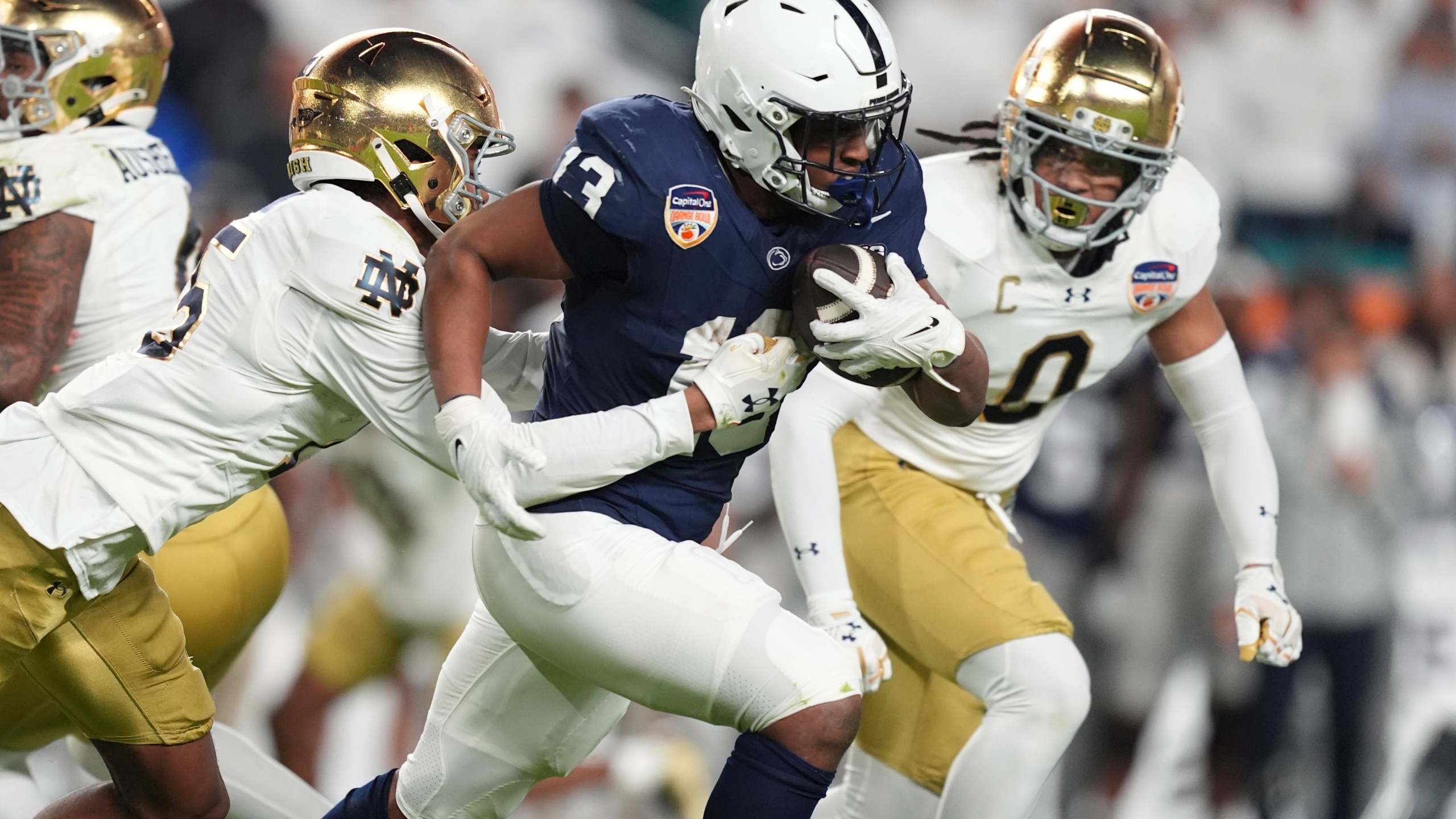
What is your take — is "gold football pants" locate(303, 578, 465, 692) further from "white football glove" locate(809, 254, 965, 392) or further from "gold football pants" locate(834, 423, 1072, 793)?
"white football glove" locate(809, 254, 965, 392)

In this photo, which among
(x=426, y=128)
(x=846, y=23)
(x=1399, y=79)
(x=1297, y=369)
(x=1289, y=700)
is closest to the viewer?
(x=846, y=23)

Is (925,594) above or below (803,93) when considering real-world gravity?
below

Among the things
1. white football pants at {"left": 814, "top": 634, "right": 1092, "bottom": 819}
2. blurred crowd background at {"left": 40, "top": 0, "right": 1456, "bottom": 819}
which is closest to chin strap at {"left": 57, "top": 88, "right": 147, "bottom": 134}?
blurred crowd background at {"left": 40, "top": 0, "right": 1456, "bottom": 819}

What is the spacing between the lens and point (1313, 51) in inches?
306

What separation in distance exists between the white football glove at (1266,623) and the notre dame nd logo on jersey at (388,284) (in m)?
1.69

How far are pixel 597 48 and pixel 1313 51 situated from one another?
3.35 meters

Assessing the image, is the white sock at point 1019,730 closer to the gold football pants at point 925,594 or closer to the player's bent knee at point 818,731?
the gold football pants at point 925,594

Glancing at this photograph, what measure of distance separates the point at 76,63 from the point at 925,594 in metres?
2.01

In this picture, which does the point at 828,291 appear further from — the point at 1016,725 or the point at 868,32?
the point at 1016,725

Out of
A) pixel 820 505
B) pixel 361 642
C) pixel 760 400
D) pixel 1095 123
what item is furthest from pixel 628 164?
pixel 361 642

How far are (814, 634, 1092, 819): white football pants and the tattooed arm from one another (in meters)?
1.83

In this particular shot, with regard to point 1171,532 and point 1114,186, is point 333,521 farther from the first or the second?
point 1114,186

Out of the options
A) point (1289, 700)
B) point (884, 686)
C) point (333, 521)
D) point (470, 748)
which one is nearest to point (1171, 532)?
point (1289, 700)

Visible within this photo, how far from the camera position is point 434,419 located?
264cm
